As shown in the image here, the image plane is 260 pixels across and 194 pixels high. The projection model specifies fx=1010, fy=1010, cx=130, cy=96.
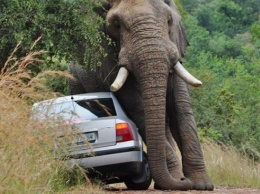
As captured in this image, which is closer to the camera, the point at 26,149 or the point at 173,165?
the point at 26,149

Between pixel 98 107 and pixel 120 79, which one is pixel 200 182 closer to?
pixel 120 79

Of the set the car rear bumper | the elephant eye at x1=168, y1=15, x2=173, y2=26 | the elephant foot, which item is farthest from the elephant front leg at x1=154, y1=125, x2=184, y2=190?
the elephant eye at x1=168, y1=15, x2=173, y2=26

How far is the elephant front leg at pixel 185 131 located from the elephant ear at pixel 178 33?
72 cm

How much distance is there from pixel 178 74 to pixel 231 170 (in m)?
3.43

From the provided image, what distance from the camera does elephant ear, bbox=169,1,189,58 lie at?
1669 cm

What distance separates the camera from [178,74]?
630 inches

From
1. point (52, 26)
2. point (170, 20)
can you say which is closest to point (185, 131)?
point (170, 20)

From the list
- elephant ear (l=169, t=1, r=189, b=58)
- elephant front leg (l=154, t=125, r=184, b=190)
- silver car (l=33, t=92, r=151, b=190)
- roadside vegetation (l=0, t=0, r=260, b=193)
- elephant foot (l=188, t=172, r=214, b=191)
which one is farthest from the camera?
elephant ear (l=169, t=1, r=189, b=58)

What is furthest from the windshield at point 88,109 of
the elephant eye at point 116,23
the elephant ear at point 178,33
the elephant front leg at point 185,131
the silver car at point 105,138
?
the elephant ear at point 178,33

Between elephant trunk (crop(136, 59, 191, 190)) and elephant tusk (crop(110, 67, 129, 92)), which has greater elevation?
elephant tusk (crop(110, 67, 129, 92))

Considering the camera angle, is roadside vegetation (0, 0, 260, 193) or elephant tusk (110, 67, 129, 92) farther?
elephant tusk (110, 67, 129, 92)

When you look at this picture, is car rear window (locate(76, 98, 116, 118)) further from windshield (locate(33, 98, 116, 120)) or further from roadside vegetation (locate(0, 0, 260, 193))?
roadside vegetation (locate(0, 0, 260, 193))

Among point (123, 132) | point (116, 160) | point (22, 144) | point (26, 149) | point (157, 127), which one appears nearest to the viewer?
point (22, 144)

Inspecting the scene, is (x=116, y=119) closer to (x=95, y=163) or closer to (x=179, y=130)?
(x=95, y=163)
